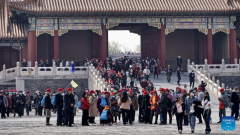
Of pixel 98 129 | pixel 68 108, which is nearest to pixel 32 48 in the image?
pixel 68 108

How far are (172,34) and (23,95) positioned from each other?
19.4m

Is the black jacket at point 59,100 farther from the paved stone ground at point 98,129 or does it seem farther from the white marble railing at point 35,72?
the white marble railing at point 35,72

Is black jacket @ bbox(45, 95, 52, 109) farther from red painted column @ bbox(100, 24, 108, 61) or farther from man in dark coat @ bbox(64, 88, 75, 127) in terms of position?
red painted column @ bbox(100, 24, 108, 61)

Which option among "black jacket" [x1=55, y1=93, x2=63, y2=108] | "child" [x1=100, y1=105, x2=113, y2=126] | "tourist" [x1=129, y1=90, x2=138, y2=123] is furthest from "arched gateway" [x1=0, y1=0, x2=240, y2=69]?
"child" [x1=100, y1=105, x2=113, y2=126]

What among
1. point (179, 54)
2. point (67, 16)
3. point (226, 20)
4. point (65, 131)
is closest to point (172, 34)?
point (179, 54)

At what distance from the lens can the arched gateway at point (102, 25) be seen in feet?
148

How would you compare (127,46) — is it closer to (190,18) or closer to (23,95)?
(190,18)

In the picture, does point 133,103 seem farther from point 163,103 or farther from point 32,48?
point 32,48

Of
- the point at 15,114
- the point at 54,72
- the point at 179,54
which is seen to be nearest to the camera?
the point at 15,114

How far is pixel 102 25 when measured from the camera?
4597 centimetres

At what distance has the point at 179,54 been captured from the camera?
49.5 metres

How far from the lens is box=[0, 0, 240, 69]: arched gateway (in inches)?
1774

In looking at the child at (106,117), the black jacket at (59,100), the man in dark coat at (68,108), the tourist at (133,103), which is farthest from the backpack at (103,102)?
the black jacket at (59,100)

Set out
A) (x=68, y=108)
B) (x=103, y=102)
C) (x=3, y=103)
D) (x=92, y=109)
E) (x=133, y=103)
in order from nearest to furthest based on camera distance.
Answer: (x=68, y=108) → (x=92, y=109) → (x=103, y=102) → (x=133, y=103) → (x=3, y=103)
